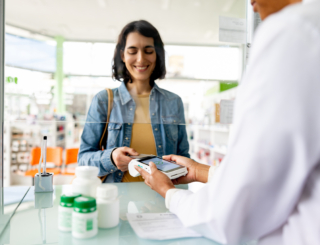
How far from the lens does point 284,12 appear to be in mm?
435

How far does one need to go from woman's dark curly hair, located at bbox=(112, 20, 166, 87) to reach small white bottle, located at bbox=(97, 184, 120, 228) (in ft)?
2.24

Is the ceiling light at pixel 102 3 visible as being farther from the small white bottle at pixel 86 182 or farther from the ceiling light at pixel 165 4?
the small white bottle at pixel 86 182

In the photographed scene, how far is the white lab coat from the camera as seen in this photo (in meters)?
0.41

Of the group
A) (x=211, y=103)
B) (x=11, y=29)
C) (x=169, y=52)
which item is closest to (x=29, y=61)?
(x=11, y=29)

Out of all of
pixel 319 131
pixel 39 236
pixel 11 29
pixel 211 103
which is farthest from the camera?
pixel 211 103

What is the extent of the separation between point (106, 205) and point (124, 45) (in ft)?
2.53

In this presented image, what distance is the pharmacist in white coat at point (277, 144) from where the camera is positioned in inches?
16.1

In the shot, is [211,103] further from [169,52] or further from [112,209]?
[112,209]

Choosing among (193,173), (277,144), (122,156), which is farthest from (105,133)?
(277,144)

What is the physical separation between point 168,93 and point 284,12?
860mm

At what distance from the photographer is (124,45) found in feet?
3.85

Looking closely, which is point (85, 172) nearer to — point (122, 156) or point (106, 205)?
point (106, 205)

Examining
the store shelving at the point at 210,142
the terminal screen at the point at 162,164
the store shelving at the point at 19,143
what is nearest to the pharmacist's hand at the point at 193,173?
the terminal screen at the point at 162,164

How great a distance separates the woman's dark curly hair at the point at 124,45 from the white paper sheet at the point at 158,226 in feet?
2.25
